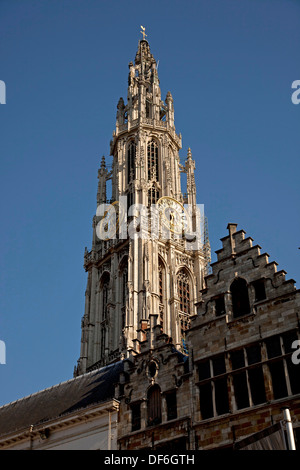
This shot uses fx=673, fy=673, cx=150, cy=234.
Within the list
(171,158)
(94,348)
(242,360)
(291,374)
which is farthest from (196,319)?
(171,158)

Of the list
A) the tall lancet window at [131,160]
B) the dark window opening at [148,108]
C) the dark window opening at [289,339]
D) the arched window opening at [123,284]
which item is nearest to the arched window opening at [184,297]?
the arched window opening at [123,284]

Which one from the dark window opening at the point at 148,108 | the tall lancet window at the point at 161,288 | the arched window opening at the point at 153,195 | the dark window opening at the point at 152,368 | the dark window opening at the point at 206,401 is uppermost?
the dark window opening at the point at 148,108

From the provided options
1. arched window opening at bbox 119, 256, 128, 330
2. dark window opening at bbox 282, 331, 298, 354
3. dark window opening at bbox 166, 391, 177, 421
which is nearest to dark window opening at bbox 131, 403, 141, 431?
dark window opening at bbox 166, 391, 177, 421

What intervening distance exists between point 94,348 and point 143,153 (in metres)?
24.3

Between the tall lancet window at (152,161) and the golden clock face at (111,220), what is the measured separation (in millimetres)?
5354

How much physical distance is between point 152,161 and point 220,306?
61.2m

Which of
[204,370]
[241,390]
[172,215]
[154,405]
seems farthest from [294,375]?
[172,215]

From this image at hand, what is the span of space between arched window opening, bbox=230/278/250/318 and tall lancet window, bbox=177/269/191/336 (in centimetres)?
4811

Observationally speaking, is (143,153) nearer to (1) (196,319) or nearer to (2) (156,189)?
(2) (156,189)

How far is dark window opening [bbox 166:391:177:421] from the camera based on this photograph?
824 inches

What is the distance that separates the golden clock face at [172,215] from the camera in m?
75.1

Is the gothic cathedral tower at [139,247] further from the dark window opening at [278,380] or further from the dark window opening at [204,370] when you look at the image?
the dark window opening at [278,380]

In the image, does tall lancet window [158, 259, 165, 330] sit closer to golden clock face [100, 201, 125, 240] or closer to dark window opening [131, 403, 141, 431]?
golden clock face [100, 201, 125, 240]

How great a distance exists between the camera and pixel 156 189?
7862cm
